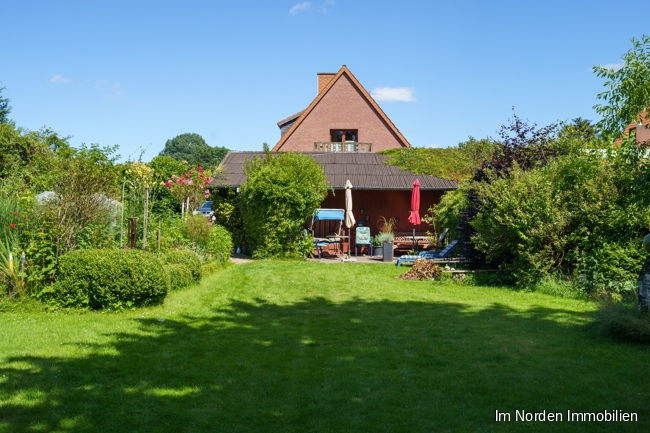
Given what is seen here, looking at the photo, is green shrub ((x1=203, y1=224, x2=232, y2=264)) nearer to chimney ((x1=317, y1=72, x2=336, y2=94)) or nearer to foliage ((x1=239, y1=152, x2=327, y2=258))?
foliage ((x1=239, y1=152, x2=327, y2=258))

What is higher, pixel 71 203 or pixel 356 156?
pixel 356 156

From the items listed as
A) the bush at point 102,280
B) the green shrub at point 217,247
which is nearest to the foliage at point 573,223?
the green shrub at point 217,247

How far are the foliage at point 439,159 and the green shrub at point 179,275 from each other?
39.7ft

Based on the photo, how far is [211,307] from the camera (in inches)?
382

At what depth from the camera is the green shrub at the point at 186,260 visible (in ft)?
37.9

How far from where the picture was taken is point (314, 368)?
238 inches

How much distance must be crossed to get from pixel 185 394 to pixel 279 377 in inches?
37.4

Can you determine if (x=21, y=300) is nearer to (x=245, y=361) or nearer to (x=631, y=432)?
(x=245, y=361)

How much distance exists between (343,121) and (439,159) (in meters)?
10.6

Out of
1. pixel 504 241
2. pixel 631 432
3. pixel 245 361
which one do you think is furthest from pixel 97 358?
pixel 504 241

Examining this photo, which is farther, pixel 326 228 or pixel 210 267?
pixel 326 228

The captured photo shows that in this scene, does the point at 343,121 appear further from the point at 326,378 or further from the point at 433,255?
the point at 326,378

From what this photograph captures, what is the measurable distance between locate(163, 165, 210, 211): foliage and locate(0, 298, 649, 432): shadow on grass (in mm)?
9676

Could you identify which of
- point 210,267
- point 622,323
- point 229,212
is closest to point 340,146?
point 229,212
